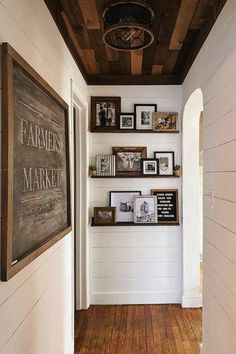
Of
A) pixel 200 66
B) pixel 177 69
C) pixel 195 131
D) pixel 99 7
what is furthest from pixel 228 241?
pixel 177 69

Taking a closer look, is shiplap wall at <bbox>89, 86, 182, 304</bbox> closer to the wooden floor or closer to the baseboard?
the baseboard

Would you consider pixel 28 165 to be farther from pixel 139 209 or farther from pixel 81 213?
pixel 139 209

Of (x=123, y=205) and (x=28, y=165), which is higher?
(x=28, y=165)

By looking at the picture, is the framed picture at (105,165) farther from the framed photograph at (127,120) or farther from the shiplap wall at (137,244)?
the framed photograph at (127,120)

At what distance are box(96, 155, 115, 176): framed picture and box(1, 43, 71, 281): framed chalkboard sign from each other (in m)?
1.33

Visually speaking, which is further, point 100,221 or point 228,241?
point 100,221

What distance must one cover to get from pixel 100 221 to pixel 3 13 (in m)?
2.35

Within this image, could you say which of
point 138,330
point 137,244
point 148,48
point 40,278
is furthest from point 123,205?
point 40,278

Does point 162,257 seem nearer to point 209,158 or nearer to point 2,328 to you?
point 209,158

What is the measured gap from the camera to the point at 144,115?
327 cm

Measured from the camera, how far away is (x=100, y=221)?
321 centimetres

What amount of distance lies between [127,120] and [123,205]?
92 centimetres

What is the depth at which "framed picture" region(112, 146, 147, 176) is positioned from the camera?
325 cm

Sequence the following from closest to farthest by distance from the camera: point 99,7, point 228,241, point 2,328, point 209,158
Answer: point 2,328, point 228,241, point 99,7, point 209,158
